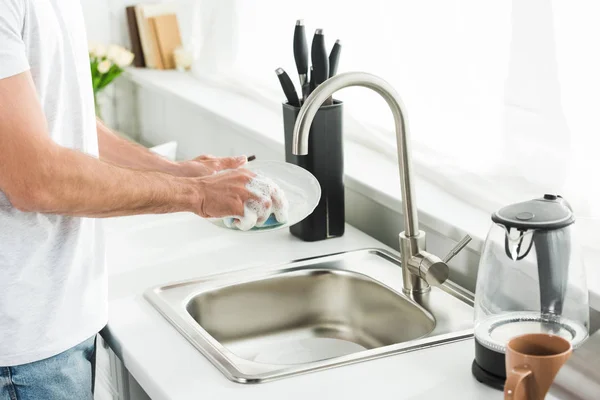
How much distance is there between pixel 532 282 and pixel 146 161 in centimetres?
75

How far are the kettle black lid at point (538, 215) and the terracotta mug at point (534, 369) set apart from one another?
0.50 feet

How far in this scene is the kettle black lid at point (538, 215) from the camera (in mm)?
1124

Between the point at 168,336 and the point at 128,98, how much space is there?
1673 mm

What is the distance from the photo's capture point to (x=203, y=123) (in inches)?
97.0

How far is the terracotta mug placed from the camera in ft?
3.26

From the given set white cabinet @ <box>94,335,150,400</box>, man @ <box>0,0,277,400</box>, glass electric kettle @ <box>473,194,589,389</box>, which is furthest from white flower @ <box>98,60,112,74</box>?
glass electric kettle @ <box>473,194,589,389</box>

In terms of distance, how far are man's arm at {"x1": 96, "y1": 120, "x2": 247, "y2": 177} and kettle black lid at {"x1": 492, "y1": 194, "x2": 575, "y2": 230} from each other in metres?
0.59

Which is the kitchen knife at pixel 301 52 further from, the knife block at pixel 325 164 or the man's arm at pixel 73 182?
the man's arm at pixel 73 182

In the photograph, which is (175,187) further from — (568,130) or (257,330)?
(568,130)

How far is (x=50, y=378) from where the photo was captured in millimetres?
1346

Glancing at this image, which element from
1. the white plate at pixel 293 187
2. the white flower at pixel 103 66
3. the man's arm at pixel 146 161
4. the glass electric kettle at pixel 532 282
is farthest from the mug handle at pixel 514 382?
the white flower at pixel 103 66

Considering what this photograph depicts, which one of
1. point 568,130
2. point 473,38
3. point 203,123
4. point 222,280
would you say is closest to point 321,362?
point 222,280

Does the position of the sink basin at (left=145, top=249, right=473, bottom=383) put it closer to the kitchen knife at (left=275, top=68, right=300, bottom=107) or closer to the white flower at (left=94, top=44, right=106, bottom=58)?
the kitchen knife at (left=275, top=68, right=300, bottom=107)

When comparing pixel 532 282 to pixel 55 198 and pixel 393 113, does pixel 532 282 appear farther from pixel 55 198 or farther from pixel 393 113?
pixel 55 198
